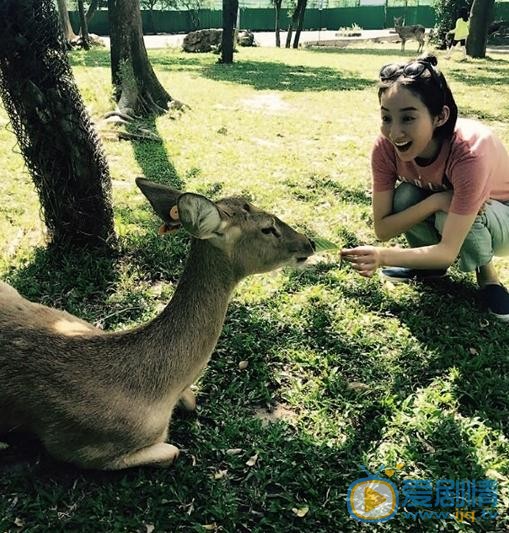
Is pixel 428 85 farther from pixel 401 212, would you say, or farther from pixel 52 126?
pixel 52 126

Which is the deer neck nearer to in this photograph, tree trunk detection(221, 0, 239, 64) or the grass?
the grass

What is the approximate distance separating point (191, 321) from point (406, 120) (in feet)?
5.20

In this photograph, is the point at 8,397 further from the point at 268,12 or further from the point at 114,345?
the point at 268,12

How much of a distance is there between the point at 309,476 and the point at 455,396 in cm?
96

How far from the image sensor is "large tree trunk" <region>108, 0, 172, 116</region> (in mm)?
8977

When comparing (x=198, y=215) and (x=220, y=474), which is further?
(x=220, y=474)

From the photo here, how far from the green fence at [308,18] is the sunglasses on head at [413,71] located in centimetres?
4378

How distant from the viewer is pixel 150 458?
2.44 m

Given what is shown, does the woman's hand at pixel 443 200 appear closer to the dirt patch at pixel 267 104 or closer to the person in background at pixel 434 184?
the person in background at pixel 434 184

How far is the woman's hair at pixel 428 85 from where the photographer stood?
297 cm

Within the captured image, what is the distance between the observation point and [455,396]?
296 centimetres

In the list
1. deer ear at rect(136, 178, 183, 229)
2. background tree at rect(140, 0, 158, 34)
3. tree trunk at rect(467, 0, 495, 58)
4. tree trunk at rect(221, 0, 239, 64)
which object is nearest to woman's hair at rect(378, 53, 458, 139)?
deer ear at rect(136, 178, 183, 229)

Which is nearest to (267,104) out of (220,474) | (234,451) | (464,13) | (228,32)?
(234,451)

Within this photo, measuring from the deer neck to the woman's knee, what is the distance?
1.55 metres
